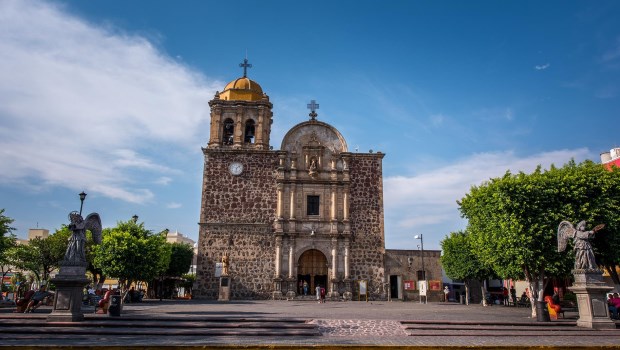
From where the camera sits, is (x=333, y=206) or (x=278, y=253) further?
(x=333, y=206)

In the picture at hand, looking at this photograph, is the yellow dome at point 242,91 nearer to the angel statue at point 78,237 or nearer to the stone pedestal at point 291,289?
the stone pedestal at point 291,289

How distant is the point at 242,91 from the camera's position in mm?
33031

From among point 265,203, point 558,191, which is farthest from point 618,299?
point 265,203

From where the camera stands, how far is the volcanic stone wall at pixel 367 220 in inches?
1170

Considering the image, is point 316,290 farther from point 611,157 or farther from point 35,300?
point 611,157

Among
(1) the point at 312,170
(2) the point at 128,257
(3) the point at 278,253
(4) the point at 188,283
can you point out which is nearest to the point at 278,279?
(3) the point at 278,253

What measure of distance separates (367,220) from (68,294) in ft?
→ 67.5

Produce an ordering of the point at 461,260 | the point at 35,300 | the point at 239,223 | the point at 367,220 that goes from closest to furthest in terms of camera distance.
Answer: the point at 35,300 → the point at 461,260 → the point at 239,223 → the point at 367,220

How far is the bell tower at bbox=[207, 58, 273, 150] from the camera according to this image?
1248 inches

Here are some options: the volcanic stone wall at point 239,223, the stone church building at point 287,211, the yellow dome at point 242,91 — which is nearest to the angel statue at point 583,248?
the stone church building at point 287,211

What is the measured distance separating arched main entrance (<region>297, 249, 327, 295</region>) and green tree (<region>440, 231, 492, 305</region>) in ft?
28.0

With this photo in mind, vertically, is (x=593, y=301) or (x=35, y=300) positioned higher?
(x=593, y=301)

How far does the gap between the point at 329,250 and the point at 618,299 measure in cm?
1633

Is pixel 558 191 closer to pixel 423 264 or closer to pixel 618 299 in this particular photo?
pixel 618 299
